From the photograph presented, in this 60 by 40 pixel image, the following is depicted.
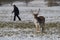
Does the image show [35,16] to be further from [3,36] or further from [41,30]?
[3,36]

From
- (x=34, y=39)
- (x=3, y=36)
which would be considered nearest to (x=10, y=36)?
(x=3, y=36)

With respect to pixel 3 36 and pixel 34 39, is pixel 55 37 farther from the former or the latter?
pixel 3 36

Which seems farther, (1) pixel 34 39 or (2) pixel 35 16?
(2) pixel 35 16

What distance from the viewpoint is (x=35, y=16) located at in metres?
19.2

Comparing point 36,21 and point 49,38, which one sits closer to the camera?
point 49,38

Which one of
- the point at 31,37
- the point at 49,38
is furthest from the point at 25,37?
the point at 49,38

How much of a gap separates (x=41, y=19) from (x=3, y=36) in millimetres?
2821

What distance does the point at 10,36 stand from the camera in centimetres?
1795

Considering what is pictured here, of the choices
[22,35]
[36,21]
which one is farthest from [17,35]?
[36,21]

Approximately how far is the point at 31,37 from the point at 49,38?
3.52 ft

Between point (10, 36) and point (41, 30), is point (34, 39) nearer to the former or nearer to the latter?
point (10, 36)

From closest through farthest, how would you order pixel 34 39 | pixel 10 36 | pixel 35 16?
pixel 34 39 < pixel 10 36 < pixel 35 16

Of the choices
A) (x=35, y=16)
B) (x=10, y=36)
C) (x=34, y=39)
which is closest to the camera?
(x=34, y=39)

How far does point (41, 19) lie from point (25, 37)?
2.34 m
